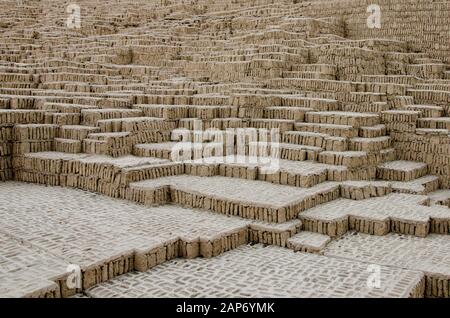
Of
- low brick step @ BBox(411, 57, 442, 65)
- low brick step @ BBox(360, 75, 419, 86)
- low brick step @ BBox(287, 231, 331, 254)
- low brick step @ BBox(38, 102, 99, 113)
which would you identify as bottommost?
low brick step @ BBox(287, 231, 331, 254)

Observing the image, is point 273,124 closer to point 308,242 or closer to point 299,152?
point 299,152

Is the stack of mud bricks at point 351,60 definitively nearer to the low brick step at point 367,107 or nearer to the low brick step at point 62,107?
the low brick step at point 367,107

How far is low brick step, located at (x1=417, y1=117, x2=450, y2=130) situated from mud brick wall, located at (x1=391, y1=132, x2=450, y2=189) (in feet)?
1.19

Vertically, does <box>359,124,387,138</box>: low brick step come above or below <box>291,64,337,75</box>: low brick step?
below

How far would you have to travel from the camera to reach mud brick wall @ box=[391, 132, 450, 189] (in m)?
7.91

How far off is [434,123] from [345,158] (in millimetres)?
2323

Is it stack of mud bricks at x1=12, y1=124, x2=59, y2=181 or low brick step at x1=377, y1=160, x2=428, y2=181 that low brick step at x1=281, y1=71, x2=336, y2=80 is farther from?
stack of mud bricks at x1=12, y1=124, x2=59, y2=181

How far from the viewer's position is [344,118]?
8008 millimetres

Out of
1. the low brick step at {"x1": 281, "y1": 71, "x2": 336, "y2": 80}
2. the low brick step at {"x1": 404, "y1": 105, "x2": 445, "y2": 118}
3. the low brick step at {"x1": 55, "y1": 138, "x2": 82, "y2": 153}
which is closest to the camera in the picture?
the low brick step at {"x1": 55, "y1": 138, "x2": 82, "y2": 153}

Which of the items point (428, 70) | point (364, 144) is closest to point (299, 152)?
point (364, 144)

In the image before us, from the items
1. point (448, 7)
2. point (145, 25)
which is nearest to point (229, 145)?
point (448, 7)

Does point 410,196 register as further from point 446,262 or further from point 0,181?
point 0,181

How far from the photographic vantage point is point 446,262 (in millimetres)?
4754

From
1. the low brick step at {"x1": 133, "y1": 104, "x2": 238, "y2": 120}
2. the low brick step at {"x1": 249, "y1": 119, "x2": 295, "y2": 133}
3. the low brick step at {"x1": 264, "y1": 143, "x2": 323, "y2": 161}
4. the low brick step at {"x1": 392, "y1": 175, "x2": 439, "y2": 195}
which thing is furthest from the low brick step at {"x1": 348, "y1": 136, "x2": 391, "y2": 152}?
the low brick step at {"x1": 133, "y1": 104, "x2": 238, "y2": 120}
